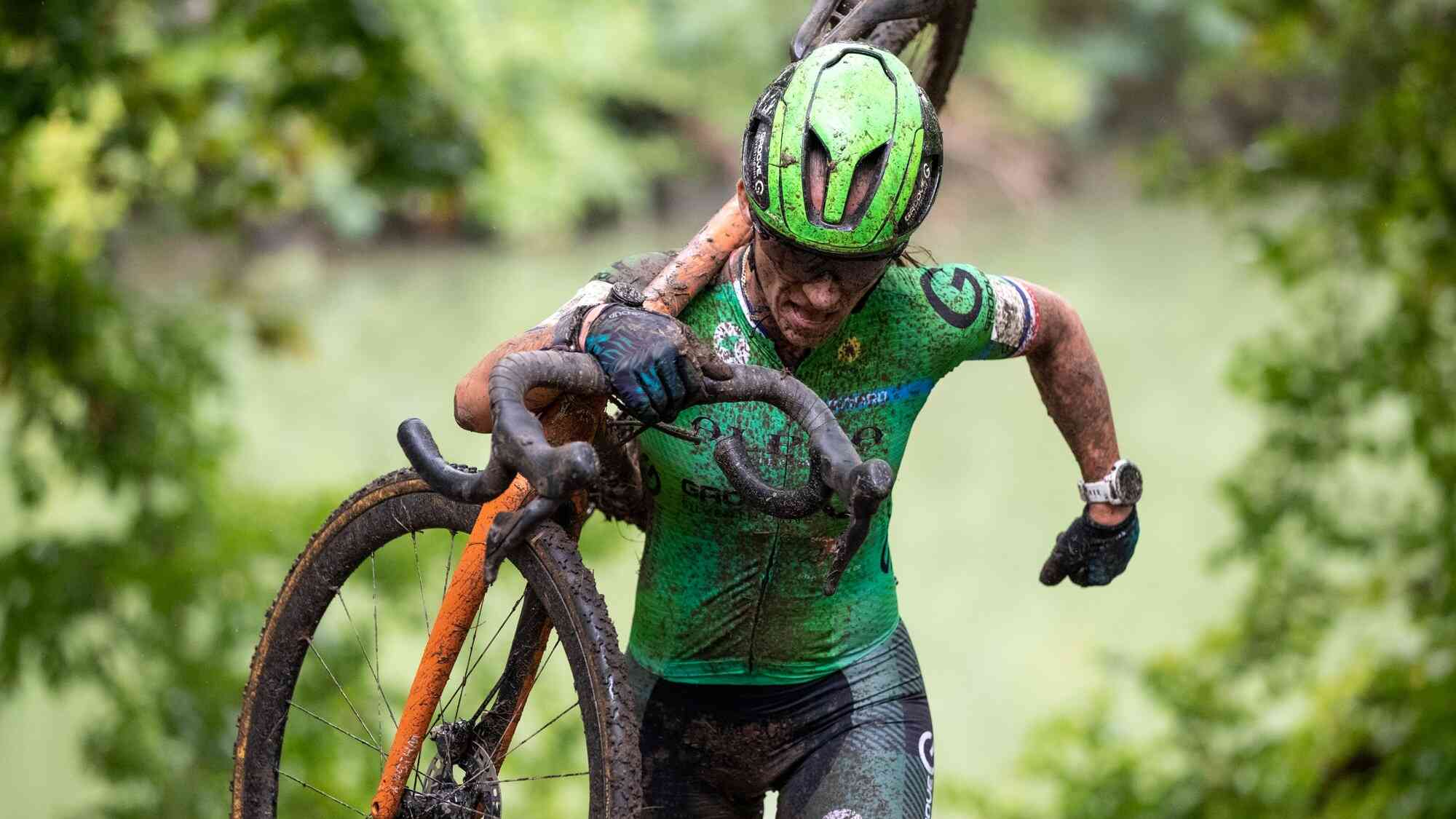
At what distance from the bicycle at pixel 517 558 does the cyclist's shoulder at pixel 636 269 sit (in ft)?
0.20

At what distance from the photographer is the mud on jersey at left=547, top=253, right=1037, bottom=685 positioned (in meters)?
2.81

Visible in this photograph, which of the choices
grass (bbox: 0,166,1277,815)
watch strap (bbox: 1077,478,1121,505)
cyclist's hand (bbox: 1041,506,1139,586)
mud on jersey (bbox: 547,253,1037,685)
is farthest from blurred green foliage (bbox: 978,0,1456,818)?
mud on jersey (bbox: 547,253,1037,685)

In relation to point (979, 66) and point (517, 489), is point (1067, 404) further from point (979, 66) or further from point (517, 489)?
point (979, 66)

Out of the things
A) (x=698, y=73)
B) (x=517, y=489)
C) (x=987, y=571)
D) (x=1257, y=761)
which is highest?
(x=698, y=73)

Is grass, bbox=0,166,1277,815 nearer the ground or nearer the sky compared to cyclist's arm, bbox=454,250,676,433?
nearer the sky

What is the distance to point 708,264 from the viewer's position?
281cm

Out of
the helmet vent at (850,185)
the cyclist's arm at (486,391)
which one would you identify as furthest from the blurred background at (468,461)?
the cyclist's arm at (486,391)

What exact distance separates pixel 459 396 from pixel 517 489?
0.18 meters

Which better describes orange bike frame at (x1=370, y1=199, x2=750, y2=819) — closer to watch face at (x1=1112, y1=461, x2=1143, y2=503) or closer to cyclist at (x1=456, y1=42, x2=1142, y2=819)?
cyclist at (x1=456, y1=42, x2=1142, y2=819)

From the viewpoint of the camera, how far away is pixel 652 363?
242cm

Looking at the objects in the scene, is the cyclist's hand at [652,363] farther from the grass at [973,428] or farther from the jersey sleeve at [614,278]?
the grass at [973,428]

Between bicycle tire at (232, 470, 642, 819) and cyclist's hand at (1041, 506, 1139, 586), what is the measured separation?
1.02 m

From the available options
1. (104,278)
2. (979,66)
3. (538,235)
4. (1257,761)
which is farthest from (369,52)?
(979,66)

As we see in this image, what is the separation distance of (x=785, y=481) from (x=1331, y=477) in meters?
5.49
